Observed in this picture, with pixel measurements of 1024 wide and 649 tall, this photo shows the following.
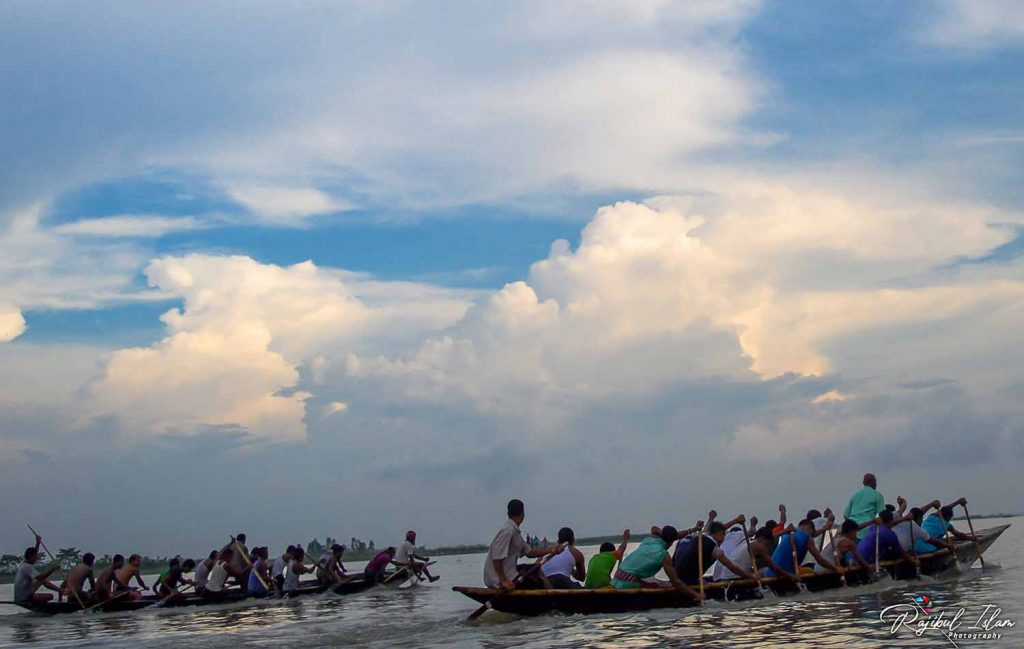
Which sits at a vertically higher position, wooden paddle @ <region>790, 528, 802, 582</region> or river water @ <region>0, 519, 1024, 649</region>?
wooden paddle @ <region>790, 528, 802, 582</region>

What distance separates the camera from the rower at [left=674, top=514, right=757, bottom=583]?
17.0 m

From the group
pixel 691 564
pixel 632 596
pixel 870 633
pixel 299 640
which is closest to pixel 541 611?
pixel 632 596

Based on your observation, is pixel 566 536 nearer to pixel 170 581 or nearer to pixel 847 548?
pixel 847 548

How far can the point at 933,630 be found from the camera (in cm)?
1287

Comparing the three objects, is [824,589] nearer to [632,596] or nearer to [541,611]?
[632,596]

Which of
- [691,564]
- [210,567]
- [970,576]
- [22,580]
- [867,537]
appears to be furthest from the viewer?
[210,567]

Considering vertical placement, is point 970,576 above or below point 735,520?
below

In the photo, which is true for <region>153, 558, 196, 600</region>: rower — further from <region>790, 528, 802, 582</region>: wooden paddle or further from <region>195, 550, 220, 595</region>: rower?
<region>790, 528, 802, 582</region>: wooden paddle

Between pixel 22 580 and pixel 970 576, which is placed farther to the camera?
pixel 22 580

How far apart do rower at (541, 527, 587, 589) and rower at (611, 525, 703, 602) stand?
0.68 meters

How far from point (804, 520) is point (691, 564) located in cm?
321

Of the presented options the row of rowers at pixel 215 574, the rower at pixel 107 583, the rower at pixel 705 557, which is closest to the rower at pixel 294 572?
the row of rowers at pixel 215 574

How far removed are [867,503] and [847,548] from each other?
1733mm

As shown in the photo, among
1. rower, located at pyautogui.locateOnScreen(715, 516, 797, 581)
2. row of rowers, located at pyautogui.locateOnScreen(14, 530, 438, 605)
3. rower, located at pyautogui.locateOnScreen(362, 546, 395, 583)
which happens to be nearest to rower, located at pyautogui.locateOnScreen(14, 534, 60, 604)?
row of rowers, located at pyautogui.locateOnScreen(14, 530, 438, 605)
